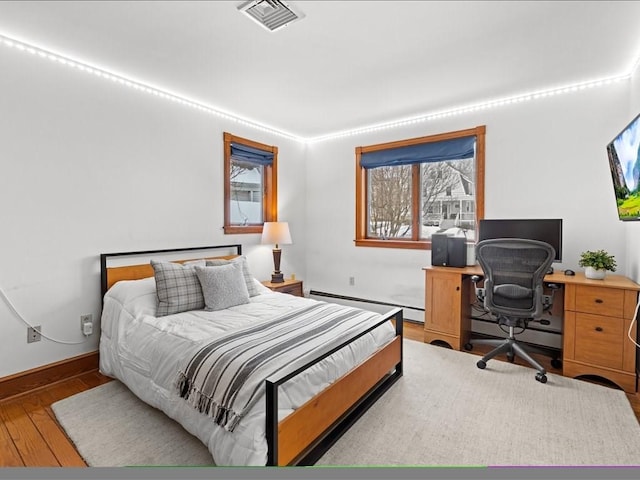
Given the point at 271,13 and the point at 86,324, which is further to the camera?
the point at 86,324

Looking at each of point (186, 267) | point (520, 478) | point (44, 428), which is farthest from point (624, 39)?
point (44, 428)

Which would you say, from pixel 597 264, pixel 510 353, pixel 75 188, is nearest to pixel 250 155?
pixel 75 188

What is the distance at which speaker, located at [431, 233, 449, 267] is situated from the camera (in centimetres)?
351

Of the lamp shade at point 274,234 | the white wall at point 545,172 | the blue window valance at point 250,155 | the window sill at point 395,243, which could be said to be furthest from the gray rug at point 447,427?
the blue window valance at point 250,155

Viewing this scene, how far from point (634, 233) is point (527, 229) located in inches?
28.4

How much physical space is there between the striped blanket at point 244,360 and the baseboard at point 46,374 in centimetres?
138

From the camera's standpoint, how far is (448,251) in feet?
11.5

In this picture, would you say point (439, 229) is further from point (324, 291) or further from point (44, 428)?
point (44, 428)

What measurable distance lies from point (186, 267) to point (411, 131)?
295cm

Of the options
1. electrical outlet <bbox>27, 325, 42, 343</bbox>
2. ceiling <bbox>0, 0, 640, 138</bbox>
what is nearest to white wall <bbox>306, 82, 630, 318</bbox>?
ceiling <bbox>0, 0, 640, 138</bbox>

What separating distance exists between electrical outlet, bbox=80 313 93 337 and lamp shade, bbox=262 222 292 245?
190cm

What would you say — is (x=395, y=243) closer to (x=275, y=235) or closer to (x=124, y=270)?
(x=275, y=235)

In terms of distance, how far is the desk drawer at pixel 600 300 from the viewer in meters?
2.53

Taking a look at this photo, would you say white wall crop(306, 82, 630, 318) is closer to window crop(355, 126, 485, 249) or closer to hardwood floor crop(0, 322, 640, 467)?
window crop(355, 126, 485, 249)
